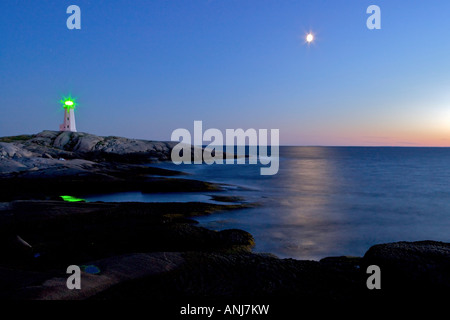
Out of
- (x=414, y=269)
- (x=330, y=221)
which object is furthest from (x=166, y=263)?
(x=330, y=221)

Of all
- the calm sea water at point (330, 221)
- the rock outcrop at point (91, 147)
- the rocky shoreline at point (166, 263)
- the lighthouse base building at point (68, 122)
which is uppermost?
the lighthouse base building at point (68, 122)

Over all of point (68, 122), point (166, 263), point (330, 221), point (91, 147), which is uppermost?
point (68, 122)

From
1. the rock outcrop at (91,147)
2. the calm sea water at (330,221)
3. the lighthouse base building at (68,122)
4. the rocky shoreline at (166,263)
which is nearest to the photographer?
the rocky shoreline at (166,263)

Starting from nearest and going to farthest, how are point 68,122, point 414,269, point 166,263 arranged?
point 414,269, point 166,263, point 68,122

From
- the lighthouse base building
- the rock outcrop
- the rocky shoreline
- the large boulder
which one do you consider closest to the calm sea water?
the rocky shoreline

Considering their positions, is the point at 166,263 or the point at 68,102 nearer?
the point at 166,263

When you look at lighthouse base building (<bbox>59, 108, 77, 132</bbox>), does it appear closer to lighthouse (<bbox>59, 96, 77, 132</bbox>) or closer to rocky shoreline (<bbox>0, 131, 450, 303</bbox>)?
lighthouse (<bbox>59, 96, 77, 132</bbox>)

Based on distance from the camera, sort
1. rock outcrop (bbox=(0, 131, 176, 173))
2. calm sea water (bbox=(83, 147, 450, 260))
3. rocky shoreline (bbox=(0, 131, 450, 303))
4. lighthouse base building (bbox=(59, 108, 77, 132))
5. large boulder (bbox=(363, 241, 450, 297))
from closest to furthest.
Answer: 1. rocky shoreline (bbox=(0, 131, 450, 303))
2. large boulder (bbox=(363, 241, 450, 297))
3. calm sea water (bbox=(83, 147, 450, 260))
4. rock outcrop (bbox=(0, 131, 176, 173))
5. lighthouse base building (bbox=(59, 108, 77, 132))

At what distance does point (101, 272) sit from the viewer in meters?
8.12

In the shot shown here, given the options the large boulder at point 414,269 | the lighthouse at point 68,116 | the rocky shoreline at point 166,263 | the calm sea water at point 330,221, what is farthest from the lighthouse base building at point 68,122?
the large boulder at point 414,269

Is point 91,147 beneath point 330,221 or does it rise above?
above

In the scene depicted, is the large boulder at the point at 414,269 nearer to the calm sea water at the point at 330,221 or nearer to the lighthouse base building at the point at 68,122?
the calm sea water at the point at 330,221

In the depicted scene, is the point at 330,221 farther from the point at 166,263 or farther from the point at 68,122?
the point at 68,122

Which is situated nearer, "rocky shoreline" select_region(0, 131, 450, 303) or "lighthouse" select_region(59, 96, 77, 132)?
"rocky shoreline" select_region(0, 131, 450, 303)
